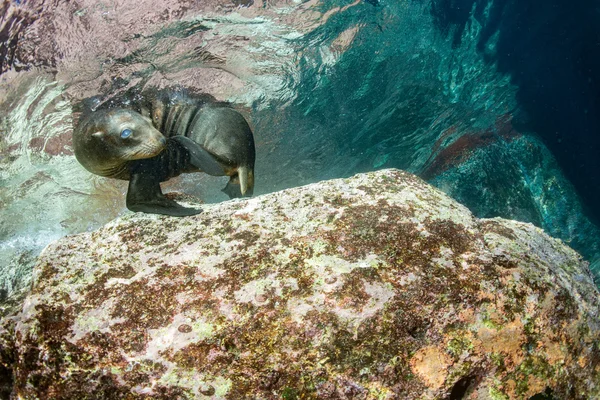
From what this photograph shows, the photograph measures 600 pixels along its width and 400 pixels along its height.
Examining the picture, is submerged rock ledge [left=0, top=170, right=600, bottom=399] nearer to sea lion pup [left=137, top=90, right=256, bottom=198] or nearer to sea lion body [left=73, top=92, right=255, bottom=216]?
sea lion body [left=73, top=92, right=255, bottom=216]

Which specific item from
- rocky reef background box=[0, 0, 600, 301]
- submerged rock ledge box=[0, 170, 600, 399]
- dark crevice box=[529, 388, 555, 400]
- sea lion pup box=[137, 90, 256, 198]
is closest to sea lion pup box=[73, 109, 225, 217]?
sea lion pup box=[137, 90, 256, 198]

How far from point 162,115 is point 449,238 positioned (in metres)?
4.52

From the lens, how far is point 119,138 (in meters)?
3.69

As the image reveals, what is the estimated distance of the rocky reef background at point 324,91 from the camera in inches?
257

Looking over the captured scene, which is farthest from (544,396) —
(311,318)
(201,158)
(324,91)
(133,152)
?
(324,91)

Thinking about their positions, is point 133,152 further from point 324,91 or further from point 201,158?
point 324,91

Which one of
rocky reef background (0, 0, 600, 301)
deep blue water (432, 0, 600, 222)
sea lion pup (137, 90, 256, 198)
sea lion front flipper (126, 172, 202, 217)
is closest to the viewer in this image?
sea lion front flipper (126, 172, 202, 217)

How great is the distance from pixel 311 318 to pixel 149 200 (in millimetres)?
1986

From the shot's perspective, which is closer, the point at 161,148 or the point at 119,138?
the point at 161,148

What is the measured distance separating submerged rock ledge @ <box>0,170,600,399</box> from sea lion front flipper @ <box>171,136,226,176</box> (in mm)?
1679

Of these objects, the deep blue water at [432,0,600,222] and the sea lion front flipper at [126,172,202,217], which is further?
the deep blue water at [432,0,600,222]

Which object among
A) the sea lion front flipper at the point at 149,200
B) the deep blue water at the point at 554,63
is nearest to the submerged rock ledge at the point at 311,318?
the sea lion front flipper at the point at 149,200

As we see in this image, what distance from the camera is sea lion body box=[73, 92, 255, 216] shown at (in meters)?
3.58

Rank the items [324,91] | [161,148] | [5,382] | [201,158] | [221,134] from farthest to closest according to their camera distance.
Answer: [324,91] < [221,134] < [201,158] < [161,148] < [5,382]
